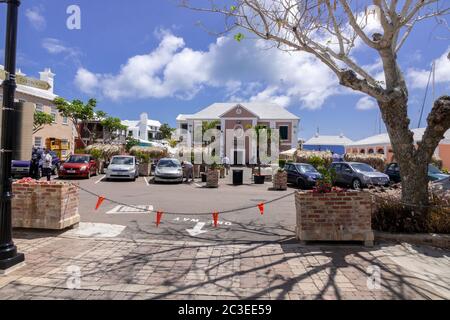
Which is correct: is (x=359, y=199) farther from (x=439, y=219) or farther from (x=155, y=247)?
(x=155, y=247)

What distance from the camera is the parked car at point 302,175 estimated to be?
1825 cm

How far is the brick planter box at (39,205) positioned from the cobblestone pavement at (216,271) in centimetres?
28

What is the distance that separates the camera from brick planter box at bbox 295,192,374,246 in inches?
238

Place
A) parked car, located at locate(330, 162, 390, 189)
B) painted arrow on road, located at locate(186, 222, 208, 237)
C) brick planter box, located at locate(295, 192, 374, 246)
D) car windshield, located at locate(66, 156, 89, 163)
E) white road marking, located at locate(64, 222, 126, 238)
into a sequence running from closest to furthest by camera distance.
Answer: brick planter box, located at locate(295, 192, 374, 246) → white road marking, located at locate(64, 222, 126, 238) → painted arrow on road, located at locate(186, 222, 208, 237) → parked car, located at locate(330, 162, 390, 189) → car windshield, located at locate(66, 156, 89, 163)

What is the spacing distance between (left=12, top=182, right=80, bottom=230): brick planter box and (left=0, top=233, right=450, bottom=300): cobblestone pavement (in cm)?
28

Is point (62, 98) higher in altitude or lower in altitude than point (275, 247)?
higher

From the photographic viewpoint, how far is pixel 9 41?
15.0 feet

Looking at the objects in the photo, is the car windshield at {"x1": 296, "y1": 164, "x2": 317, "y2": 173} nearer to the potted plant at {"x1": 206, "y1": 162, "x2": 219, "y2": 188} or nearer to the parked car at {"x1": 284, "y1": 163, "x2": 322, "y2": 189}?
the parked car at {"x1": 284, "y1": 163, "x2": 322, "y2": 189}

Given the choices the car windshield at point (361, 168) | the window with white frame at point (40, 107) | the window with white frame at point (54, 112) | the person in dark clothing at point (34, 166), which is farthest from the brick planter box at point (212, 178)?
the window with white frame at point (54, 112)

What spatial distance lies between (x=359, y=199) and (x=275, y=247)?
1781 mm

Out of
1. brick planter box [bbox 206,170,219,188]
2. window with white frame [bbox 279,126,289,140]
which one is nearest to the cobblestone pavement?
brick planter box [bbox 206,170,219,188]

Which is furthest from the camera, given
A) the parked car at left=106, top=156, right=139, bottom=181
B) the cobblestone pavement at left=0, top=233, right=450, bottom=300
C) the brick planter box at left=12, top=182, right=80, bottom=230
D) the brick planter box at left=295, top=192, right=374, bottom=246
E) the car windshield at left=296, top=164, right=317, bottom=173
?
the parked car at left=106, top=156, right=139, bottom=181
